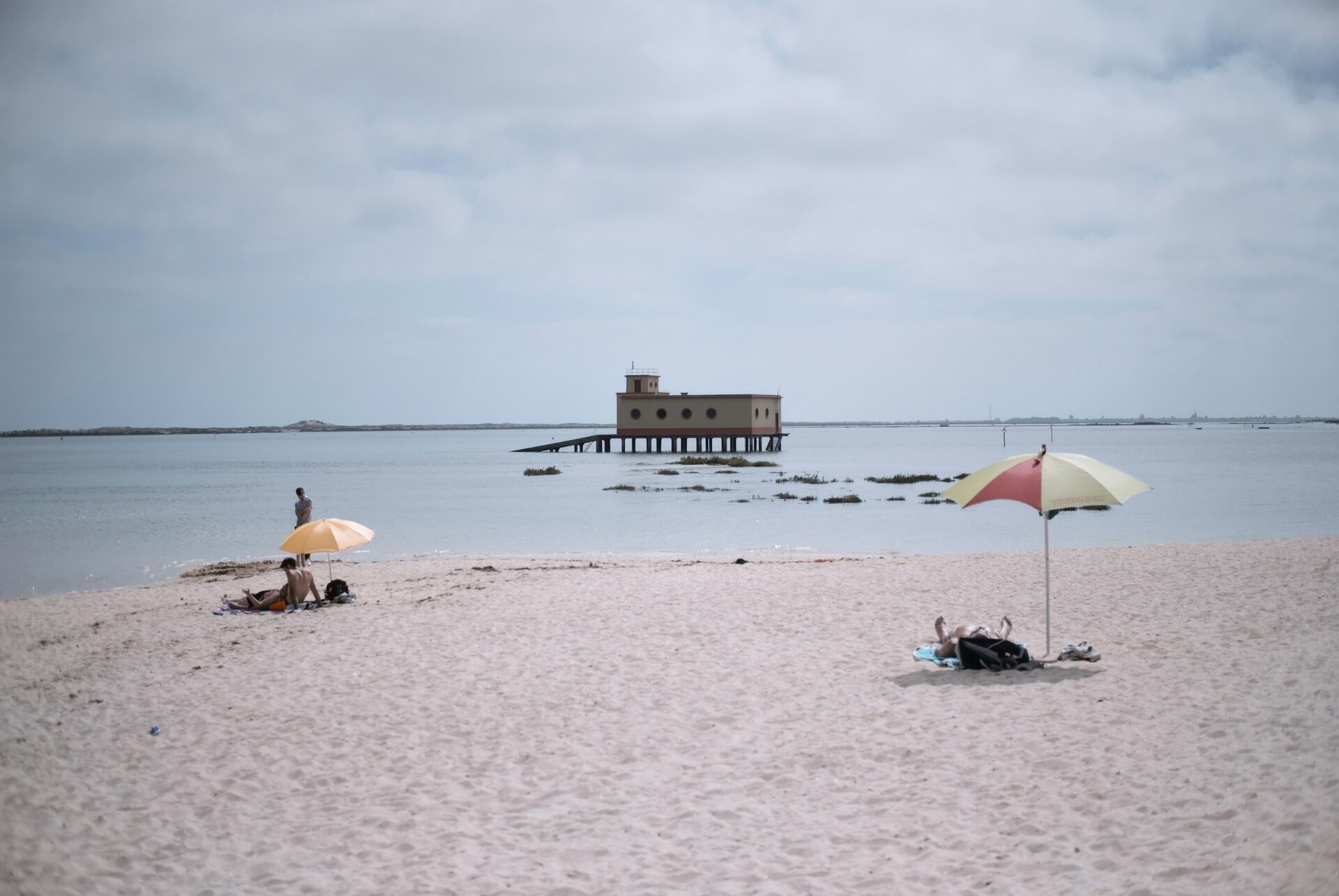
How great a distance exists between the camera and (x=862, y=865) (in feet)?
17.7

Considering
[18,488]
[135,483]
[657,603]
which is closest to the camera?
[657,603]

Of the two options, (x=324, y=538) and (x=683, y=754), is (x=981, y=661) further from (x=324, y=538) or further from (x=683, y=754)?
(x=324, y=538)

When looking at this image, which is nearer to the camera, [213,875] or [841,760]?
[213,875]

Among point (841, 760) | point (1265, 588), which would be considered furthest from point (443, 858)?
point (1265, 588)

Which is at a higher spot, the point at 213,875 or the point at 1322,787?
the point at 1322,787

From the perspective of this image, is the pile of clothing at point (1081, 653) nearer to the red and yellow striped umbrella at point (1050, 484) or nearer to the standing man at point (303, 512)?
the red and yellow striped umbrella at point (1050, 484)

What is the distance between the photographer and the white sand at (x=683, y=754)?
5469 mm

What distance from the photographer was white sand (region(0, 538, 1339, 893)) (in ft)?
17.9

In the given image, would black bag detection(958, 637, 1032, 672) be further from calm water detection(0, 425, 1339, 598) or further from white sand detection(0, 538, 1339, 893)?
calm water detection(0, 425, 1339, 598)

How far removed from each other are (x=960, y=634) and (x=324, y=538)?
906cm

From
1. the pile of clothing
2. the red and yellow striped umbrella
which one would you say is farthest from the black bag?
the red and yellow striped umbrella

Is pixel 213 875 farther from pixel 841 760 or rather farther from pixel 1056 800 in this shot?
pixel 1056 800

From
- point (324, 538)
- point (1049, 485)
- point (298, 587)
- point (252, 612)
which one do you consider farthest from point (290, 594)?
point (1049, 485)

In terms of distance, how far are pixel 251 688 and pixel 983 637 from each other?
7.17m
